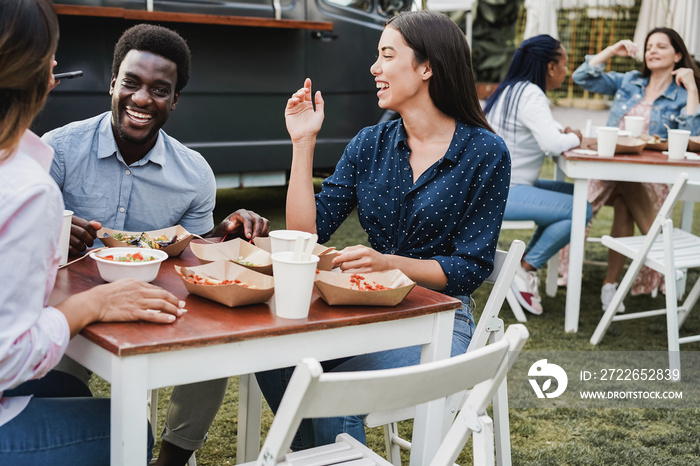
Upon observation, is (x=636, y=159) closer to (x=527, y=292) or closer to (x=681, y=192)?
(x=681, y=192)

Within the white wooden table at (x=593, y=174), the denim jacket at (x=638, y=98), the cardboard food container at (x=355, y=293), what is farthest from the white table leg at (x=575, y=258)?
the cardboard food container at (x=355, y=293)

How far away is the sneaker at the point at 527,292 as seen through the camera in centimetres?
460

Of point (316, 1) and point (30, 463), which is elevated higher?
point (316, 1)

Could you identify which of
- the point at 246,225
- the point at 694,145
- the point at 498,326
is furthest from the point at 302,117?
the point at 694,145

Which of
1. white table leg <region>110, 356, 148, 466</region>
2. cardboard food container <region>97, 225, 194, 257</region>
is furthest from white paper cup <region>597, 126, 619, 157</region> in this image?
white table leg <region>110, 356, 148, 466</region>

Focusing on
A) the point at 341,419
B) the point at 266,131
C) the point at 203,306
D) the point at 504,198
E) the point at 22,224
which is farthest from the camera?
the point at 266,131

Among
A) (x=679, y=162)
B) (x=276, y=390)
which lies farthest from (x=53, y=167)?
(x=679, y=162)

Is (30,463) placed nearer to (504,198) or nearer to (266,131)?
(504,198)

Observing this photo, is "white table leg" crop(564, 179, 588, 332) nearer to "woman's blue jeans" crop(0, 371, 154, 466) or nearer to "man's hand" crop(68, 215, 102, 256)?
"man's hand" crop(68, 215, 102, 256)

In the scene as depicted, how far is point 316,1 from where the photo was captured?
19.9 ft

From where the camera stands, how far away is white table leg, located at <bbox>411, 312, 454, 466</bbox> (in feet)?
6.00

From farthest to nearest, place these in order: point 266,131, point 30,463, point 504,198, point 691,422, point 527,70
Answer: point 266,131, point 527,70, point 691,422, point 504,198, point 30,463

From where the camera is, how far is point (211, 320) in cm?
158

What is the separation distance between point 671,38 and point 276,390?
13.1 feet
